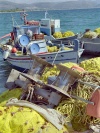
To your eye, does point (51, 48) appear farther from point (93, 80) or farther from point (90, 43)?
point (93, 80)

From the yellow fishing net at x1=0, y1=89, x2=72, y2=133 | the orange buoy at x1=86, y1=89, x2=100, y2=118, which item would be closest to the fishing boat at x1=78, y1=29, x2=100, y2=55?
the orange buoy at x1=86, y1=89, x2=100, y2=118

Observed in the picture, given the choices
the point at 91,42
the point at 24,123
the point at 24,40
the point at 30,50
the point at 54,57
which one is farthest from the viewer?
the point at 91,42

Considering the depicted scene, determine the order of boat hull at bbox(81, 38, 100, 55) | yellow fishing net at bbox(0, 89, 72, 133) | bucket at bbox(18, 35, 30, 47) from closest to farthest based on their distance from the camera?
yellow fishing net at bbox(0, 89, 72, 133)
bucket at bbox(18, 35, 30, 47)
boat hull at bbox(81, 38, 100, 55)

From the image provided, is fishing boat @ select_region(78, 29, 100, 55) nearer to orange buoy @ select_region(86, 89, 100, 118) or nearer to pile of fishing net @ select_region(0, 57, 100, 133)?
pile of fishing net @ select_region(0, 57, 100, 133)

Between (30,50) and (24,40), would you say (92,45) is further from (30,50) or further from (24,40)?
(30,50)

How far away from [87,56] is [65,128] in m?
25.2

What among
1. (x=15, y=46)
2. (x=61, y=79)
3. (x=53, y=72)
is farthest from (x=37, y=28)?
(x=61, y=79)

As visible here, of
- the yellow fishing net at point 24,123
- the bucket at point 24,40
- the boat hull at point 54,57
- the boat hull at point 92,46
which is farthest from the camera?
the boat hull at point 92,46

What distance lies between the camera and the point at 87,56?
102 ft

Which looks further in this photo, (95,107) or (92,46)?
(92,46)

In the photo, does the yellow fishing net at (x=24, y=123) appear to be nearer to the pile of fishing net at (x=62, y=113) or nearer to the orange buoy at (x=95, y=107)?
the pile of fishing net at (x=62, y=113)

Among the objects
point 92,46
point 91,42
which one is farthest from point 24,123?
point 92,46

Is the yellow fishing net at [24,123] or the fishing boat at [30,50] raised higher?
the yellow fishing net at [24,123]

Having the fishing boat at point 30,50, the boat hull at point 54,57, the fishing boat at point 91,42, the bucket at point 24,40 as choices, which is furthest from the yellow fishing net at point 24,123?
the fishing boat at point 91,42
